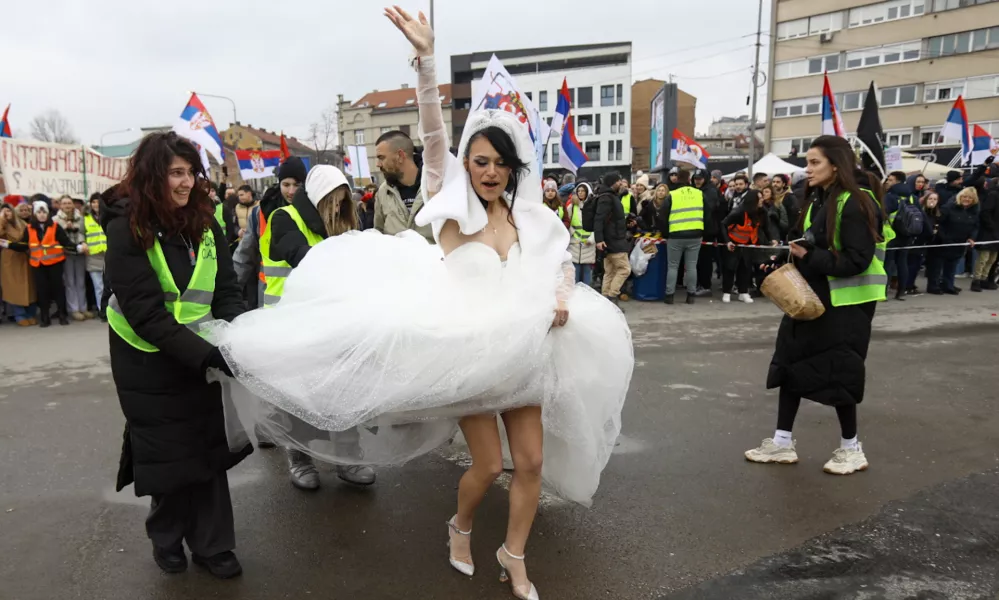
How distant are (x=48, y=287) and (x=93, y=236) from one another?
99 cm

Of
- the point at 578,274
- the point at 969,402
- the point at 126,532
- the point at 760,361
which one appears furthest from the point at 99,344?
the point at 969,402

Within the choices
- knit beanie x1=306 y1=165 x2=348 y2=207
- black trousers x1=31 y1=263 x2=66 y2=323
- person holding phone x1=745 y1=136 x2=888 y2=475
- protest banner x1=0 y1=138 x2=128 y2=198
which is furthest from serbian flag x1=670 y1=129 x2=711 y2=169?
black trousers x1=31 y1=263 x2=66 y2=323

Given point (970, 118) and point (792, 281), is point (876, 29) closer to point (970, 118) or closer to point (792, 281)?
point (970, 118)

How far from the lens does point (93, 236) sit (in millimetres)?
9898

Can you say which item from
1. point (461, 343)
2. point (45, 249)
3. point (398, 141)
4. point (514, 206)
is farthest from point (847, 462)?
point (45, 249)

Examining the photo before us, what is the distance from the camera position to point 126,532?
344cm

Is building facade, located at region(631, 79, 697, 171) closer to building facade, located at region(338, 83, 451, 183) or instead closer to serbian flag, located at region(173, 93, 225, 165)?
building facade, located at region(338, 83, 451, 183)

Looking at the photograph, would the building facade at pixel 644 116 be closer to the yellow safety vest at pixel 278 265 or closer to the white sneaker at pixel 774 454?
the white sneaker at pixel 774 454

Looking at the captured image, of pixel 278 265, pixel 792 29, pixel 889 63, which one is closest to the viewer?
pixel 278 265

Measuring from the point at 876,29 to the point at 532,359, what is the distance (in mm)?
49935

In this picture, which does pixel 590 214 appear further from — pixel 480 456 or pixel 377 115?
pixel 377 115

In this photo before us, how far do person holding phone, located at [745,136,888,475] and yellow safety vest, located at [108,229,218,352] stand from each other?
3.38 meters

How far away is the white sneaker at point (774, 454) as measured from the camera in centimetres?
422

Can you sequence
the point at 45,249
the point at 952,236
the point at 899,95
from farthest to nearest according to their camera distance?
1. the point at 899,95
2. the point at 952,236
3. the point at 45,249
